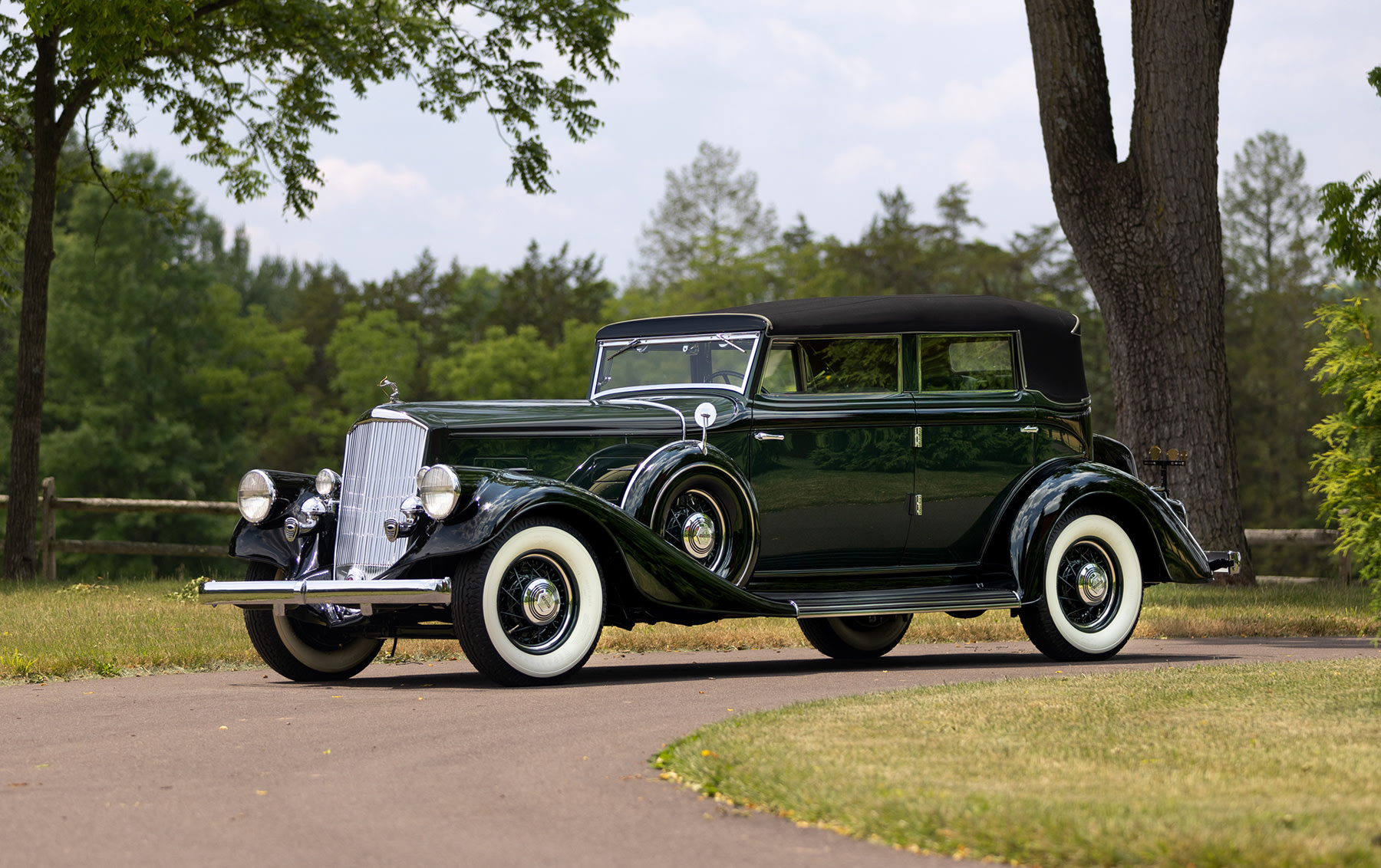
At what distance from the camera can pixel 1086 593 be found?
10.1 m

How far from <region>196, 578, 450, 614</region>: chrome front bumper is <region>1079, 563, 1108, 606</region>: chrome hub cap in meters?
4.54

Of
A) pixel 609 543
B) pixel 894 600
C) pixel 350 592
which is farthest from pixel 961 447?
pixel 350 592

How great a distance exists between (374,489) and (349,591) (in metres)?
1.13

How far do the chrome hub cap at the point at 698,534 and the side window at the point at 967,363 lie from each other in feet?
6.49

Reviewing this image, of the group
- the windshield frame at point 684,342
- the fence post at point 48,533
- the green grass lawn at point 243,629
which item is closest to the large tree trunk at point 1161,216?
the green grass lawn at point 243,629

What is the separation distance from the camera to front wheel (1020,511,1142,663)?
32.5 ft

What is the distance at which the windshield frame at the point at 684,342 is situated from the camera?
31.7 ft

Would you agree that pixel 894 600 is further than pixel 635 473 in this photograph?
Yes

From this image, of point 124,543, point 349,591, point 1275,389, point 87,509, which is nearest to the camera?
point 349,591

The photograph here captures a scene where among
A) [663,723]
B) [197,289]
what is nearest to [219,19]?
[663,723]

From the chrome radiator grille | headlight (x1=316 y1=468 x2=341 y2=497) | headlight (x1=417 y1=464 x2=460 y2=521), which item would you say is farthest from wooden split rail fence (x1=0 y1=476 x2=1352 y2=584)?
headlight (x1=417 y1=464 x2=460 y2=521)

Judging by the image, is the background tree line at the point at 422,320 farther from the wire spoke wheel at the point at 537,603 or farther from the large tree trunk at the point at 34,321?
the wire spoke wheel at the point at 537,603

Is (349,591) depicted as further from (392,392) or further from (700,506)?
(700,506)

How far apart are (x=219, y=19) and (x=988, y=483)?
1445 centimetres
